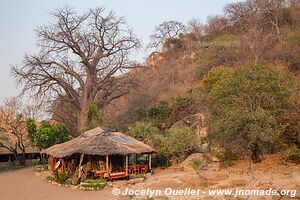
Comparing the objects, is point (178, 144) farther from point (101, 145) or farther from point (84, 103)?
point (84, 103)

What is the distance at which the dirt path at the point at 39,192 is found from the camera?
15.2m

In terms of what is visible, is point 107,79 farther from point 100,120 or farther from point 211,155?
point 211,155

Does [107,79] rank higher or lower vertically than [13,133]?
higher

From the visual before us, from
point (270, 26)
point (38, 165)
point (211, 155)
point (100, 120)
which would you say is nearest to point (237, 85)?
point (211, 155)

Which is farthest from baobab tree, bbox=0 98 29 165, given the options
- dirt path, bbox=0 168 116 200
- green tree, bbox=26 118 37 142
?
dirt path, bbox=0 168 116 200

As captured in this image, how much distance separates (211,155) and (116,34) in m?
14.3

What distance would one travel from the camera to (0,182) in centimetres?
2017

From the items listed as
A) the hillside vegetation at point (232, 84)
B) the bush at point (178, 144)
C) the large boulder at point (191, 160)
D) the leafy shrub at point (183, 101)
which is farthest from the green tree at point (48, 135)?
the large boulder at point (191, 160)

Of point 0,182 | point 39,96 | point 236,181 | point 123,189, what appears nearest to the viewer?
point 236,181

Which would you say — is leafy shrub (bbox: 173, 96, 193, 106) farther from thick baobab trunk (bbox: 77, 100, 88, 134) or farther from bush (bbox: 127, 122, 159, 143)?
thick baobab trunk (bbox: 77, 100, 88, 134)

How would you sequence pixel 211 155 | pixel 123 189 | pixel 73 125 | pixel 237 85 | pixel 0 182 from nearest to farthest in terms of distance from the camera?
pixel 123 189 < pixel 237 85 < pixel 0 182 < pixel 211 155 < pixel 73 125

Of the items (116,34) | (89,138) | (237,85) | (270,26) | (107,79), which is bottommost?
(89,138)

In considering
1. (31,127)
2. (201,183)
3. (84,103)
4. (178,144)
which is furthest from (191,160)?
(31,127)

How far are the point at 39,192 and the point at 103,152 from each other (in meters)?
3.70
